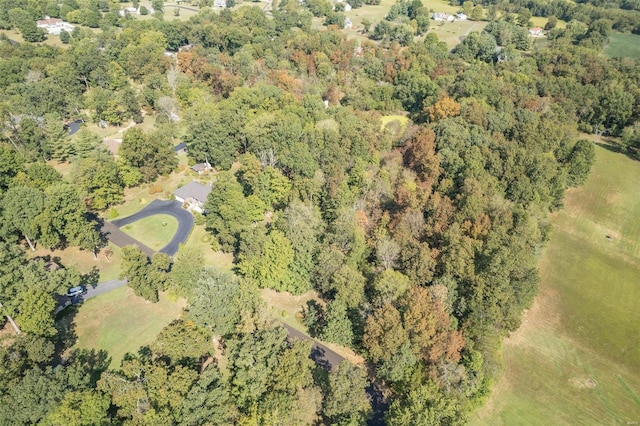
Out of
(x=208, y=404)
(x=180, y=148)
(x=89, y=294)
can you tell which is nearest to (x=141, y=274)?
(x=89, y=294)

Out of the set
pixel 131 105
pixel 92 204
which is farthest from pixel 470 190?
pixel 131 105

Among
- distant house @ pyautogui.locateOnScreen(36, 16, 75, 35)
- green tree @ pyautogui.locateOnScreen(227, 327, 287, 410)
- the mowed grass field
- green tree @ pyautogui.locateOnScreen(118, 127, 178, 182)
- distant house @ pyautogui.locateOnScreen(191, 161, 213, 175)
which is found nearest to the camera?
green tree @ pyautogui.locateOnScreen(227, 327, 287, 410)

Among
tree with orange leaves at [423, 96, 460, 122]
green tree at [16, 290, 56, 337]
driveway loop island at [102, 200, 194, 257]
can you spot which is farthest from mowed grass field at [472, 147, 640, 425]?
green tree at [16, 290, 56, 337]

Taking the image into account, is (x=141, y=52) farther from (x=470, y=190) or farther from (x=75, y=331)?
(x=470, y=190)

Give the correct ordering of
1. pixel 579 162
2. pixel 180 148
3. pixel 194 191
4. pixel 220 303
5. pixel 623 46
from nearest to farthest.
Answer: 1. pixel 220 303
2. pixel 194 191
3. pixel 579 162
4. pixel 180 148
5. pixel 623 46

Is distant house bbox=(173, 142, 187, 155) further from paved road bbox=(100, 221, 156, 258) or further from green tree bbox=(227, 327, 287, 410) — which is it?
green tree bbox=(227, 327, 287, 410)

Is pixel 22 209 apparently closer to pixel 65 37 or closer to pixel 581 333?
pixel 581 333
